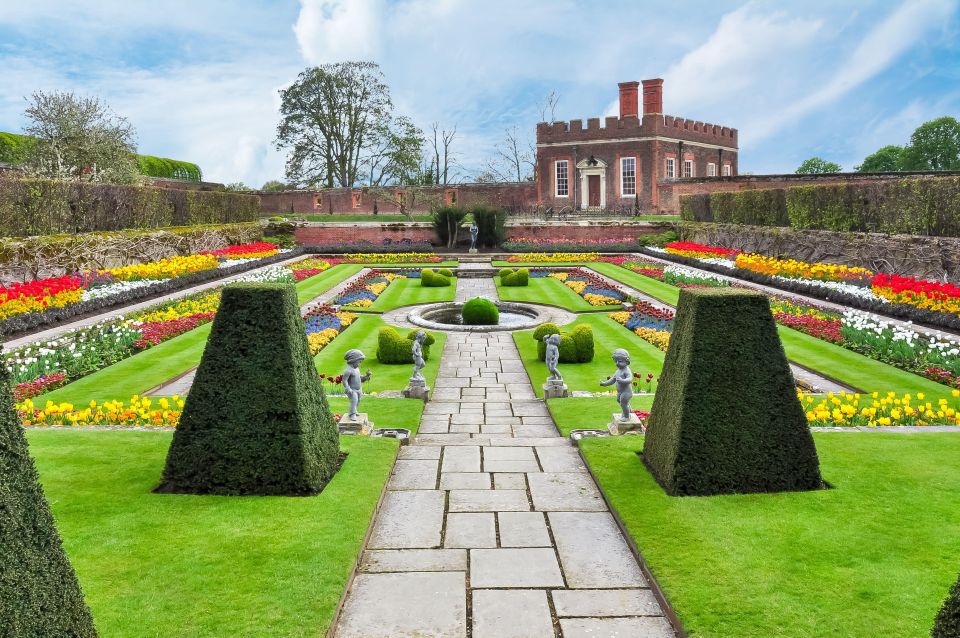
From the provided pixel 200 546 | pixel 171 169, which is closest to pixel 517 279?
pixel 200 546

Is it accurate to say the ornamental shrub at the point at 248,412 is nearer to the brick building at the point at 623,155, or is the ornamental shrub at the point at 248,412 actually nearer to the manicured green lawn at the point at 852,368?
the manicured green lawn at the point at 852,368

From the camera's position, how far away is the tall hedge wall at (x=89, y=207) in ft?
57.7

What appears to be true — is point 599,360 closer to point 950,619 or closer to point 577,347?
point 577,347

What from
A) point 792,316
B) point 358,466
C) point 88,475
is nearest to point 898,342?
point 792,316

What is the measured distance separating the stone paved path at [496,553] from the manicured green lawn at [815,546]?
0.81 feet

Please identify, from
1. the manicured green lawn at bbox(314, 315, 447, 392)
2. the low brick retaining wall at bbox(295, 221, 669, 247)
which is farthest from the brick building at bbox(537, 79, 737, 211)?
the manicured green lawn at bbox(314, 315, 447, 392)

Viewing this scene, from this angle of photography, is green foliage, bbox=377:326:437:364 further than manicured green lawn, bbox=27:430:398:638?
Yes

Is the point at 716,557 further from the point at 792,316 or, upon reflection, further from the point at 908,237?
the point at 908,237

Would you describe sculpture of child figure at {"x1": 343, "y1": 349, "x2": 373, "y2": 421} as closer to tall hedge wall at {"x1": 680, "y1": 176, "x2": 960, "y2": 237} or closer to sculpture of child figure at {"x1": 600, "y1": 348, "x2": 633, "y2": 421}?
sculpture of child figure at {"x1": 600, "y1": 348, "x2": 633, "y2": 421}

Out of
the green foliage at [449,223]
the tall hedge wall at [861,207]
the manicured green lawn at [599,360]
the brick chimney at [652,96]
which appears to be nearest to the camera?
the manicured green lawn at [599,360]

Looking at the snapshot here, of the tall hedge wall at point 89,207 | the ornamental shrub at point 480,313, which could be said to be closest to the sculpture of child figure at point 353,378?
the ornamental shrub at point 480,313

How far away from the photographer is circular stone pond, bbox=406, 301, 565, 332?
47.6 feet

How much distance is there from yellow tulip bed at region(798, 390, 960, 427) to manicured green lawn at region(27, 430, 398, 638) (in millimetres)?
4746

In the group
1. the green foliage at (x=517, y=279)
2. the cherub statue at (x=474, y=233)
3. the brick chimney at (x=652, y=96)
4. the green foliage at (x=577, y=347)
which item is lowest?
the green foliage at (x=577, y=347)
